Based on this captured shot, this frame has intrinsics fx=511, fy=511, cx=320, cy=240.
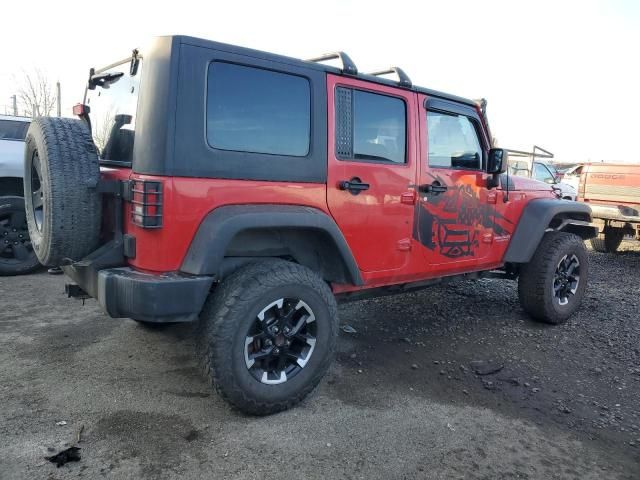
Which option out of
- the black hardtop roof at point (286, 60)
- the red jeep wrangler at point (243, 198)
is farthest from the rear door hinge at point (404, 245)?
the black hardtop roof at point (286, 60)

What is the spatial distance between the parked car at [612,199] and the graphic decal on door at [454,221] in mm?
5511

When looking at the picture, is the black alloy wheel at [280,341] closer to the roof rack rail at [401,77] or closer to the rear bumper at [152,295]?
the rear bumper at [152,295]

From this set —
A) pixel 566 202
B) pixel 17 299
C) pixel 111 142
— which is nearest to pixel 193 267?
pixel 111 142

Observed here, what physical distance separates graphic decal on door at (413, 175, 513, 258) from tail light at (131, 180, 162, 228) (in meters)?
1.93

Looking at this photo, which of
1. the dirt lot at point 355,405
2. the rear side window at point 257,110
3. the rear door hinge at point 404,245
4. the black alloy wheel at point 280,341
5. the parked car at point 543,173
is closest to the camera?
the dirt lot at point 355,405

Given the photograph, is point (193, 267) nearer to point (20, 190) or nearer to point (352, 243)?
point (352, 243)

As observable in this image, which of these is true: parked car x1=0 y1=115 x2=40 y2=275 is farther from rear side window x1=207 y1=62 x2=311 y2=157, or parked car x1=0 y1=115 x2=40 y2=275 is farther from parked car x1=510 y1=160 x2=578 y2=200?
parked car x1=510 y1=160 x2=578 y2=200

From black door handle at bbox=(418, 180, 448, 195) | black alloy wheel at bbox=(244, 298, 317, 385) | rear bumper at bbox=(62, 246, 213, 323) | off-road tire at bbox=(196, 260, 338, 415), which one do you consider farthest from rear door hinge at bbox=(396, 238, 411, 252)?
rear bumper at bbox=(62, 246, 213, 323)

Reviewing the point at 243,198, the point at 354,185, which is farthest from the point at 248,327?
the point at 354,185

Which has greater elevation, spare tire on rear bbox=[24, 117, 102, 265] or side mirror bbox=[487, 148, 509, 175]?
side mirror bbox=[487, 148, 509, 175]

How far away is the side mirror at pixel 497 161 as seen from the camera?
425cm

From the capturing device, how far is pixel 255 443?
2.71 metres

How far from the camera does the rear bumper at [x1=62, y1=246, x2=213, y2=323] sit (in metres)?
2.62

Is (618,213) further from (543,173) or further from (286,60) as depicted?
(286,60)
